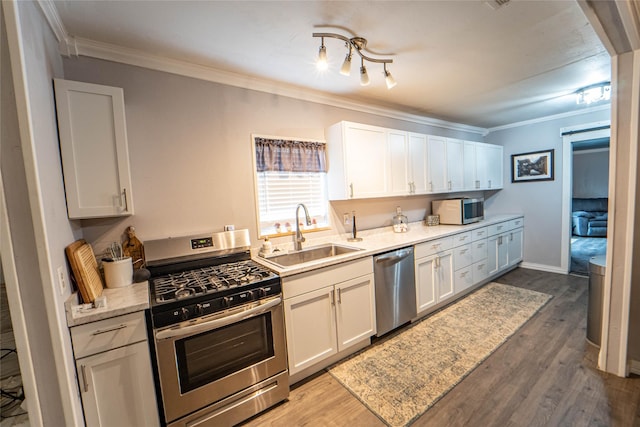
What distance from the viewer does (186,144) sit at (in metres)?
2.12

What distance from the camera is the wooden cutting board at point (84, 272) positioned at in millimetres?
1411

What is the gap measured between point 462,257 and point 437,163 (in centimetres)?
131

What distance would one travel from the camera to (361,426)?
1625mm

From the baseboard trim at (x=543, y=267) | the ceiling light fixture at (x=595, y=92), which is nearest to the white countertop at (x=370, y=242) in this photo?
the baseboard trim at (x=543, y=267)

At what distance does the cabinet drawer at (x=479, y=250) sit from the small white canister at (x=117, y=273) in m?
3.73

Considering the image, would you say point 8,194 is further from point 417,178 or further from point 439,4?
point 417,178

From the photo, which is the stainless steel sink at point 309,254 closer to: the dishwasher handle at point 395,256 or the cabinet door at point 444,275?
the dishwasher handle at point 395,256

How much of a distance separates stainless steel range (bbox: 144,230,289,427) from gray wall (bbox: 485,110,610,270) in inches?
183

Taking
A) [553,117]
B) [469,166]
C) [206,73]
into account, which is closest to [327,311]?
[206,73]

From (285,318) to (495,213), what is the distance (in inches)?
183

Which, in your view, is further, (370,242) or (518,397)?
(370,242)

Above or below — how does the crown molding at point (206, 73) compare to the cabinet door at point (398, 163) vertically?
above

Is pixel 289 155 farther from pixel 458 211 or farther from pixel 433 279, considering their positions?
pixel 458 211

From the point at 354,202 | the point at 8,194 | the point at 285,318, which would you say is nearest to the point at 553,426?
the point at 285,318
